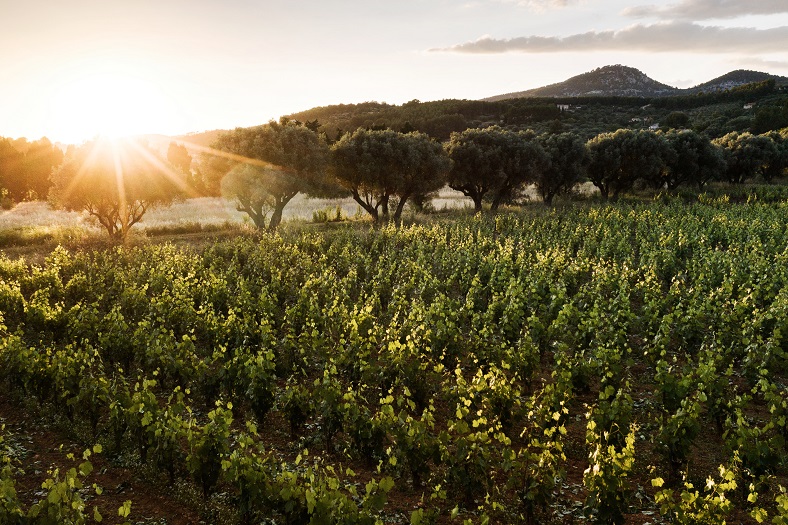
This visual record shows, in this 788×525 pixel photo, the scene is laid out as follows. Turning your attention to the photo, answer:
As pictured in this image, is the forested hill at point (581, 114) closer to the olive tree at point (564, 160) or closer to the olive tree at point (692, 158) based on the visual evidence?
the olive tree at point (692, 158)

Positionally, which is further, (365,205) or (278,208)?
(365,205)

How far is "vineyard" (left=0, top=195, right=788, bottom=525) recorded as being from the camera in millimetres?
8016

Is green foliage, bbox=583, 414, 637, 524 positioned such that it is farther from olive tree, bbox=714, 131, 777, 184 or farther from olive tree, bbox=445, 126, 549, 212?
olive tree, bbox=714, 131, 777, 184

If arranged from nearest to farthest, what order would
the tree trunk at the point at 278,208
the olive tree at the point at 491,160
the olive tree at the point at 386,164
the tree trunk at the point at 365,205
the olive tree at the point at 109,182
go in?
the olive tree at the point at 109,182 → the tree trunk at the point at 278,208 → the olive tree at the point at 386,164 → the tree trunk at the point at 365,205 → the olive tree at the point at 491,160

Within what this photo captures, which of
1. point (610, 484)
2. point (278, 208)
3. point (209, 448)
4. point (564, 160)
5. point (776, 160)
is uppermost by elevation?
point (564, 160)

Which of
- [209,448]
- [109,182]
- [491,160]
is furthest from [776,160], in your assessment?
[209,448]

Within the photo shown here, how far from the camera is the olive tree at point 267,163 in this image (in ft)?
124

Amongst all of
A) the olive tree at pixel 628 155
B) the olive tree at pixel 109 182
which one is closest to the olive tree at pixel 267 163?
the olive tree at pixel 109 182

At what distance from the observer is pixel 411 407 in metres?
9.78

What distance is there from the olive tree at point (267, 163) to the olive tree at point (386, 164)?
7.08 feet

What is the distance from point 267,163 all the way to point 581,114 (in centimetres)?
10926

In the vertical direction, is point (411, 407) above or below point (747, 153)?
below

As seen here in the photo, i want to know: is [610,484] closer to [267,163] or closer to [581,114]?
[267,163]

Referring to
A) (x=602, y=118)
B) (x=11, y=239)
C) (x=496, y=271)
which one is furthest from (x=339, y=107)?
(x=496, y=271)
